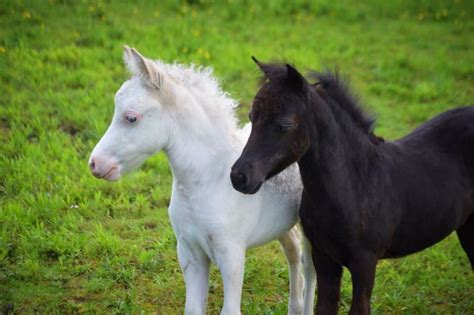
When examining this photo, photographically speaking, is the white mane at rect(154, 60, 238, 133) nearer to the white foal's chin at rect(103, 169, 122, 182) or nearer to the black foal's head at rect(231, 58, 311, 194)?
the black foal's head at rect(231, 58, 311, 194)

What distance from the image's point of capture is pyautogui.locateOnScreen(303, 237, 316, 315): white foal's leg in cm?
430

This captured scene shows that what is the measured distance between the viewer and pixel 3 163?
6.27 m

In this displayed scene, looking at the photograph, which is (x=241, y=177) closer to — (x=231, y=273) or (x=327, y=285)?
(x=231, y=273)

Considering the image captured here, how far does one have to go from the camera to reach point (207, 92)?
3.93 m

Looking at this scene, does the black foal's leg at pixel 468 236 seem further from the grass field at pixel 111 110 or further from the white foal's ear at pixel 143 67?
the white foal's ear at pixel 143 67

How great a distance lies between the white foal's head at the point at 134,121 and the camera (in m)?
3.62

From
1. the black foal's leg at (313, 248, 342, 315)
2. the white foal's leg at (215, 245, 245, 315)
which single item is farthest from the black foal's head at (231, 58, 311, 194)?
the black foal's leg at (313, 248, 342, 315)

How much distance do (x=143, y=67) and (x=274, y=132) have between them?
2.94 ft

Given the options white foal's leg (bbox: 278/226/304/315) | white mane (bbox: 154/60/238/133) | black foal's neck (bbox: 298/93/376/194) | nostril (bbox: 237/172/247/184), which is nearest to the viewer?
nostril (bbox: 237/172/247/184)

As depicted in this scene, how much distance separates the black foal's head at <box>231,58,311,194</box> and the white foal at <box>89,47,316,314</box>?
506mm

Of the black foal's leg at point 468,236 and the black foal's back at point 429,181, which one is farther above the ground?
the black foal's back at point 429,181

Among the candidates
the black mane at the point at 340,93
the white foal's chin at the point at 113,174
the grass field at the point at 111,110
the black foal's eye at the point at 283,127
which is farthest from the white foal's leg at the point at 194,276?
the black mane at the point at 340,93

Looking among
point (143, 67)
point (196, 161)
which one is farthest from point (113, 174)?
point (143, 67)

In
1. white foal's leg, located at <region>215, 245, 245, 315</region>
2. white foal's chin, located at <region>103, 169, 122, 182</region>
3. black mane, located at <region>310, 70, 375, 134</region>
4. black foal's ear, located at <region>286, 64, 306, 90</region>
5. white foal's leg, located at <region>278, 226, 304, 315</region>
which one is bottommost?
white foal's leg, located at <region>278, 226, 304, 315</region>
